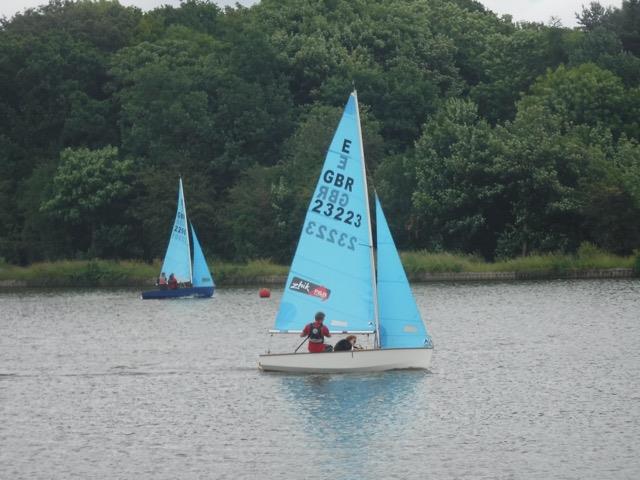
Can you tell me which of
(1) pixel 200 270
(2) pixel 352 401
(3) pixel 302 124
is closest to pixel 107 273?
(1) pixel 200 270

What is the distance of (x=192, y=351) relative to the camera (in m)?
45.5

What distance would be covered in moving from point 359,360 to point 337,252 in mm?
2956

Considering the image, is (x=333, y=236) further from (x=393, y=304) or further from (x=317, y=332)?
(x=317, y=332)

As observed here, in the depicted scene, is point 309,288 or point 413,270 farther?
point 413,270

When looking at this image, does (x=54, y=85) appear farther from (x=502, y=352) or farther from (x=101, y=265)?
(x=502, y=352)

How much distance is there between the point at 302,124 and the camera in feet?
307

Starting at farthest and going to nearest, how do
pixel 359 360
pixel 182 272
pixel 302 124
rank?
pixel 302 124 → pixel 182 272 → pixel 359 360

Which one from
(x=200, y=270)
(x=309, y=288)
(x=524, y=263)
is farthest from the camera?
(x=524, y=263)

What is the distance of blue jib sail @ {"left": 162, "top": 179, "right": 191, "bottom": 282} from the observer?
7150 cm

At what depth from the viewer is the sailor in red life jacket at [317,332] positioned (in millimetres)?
35656

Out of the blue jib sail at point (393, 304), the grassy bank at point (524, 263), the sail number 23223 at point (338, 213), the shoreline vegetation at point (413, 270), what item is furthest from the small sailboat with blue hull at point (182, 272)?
the blue jib sail at point (393, 304)

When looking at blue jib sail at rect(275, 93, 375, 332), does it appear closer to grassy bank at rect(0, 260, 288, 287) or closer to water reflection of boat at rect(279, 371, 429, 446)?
water reflection of boat at rect(279, 371, 429, 446)

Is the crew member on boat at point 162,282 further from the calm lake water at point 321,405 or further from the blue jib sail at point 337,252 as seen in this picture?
the blue jib sail at point 337,252

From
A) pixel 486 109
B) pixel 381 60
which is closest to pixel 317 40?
pixel 381 60
